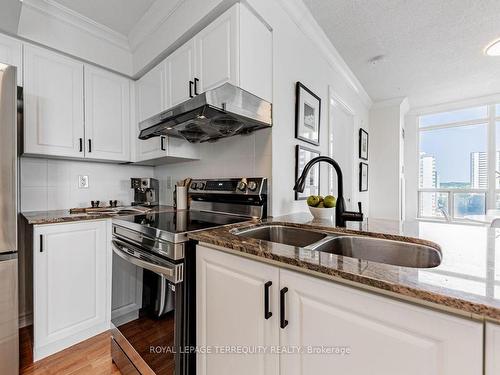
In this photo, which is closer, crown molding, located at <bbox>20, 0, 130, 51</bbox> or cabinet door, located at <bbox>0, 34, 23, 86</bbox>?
cabinet door, located at <bbox>0, 34, 23, 86</bbox>

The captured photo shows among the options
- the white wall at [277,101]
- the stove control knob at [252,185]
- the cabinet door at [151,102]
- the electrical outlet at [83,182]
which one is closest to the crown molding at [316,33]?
the white wall at [277,101]

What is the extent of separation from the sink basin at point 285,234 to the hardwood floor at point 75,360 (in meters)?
1.21

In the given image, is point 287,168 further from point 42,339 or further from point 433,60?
point 433,60

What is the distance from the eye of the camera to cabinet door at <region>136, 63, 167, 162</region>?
200 centimetres

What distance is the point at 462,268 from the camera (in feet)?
2.13

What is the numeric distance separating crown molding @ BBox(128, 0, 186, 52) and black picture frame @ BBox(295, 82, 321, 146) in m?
1.07

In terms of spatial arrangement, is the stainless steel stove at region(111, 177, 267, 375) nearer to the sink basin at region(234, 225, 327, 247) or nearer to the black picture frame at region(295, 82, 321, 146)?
the sink basin at region(234, 225, 327, 247)

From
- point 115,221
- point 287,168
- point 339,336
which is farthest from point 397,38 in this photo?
point 115,221

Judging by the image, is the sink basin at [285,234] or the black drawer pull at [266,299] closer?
the black drawer pull at [266,299]

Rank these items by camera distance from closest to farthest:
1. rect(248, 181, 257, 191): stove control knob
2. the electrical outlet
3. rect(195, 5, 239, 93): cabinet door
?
rect(195, 5, 239, 93): cabinet door → rect(248, 181, 257, 191): stove control knob → the electrical outlet

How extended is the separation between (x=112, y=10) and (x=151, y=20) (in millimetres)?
307

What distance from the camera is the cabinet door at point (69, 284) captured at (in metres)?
1.56

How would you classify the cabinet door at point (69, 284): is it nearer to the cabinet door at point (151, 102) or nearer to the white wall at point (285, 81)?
the cabinet door at point (151, 102)

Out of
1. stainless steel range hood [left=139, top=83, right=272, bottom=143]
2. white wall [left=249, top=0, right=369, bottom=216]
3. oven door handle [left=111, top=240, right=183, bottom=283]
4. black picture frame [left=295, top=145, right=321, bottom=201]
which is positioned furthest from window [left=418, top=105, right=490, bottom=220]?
oven door handle [left=111, top=240, right=183, bottom=283]
